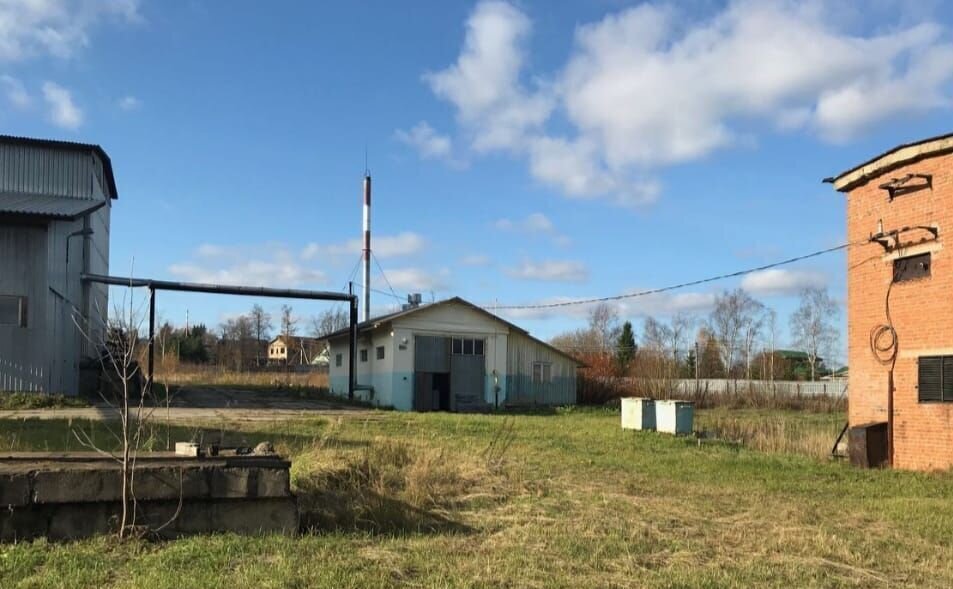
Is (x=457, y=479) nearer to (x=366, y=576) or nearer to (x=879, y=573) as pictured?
(x=366, y=576)

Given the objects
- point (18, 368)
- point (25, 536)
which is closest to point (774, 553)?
point (25, 536)

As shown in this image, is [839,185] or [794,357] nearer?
[839,185]

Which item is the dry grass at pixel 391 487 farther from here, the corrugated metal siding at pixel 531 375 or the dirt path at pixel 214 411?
the corrugated metal siding at pixel 531 375

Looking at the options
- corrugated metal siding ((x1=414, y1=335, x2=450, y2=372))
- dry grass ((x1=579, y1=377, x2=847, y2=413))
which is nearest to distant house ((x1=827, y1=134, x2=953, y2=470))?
corrugated metal siding ((x1=414, y1=335, x2=450, y2=372))

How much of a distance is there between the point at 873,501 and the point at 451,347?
26526mm

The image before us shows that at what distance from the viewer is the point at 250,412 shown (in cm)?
2423

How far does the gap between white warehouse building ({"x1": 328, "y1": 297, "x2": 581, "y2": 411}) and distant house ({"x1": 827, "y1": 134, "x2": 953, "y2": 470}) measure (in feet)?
70.1

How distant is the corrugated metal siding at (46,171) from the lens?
27781mm

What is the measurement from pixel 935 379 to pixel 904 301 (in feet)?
5.33

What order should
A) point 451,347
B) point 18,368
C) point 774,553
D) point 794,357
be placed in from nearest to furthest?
1. point 774,553
2. point 18,368
3. point 451,347
4. point 794,357

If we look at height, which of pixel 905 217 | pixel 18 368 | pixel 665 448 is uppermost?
pixel 905 217

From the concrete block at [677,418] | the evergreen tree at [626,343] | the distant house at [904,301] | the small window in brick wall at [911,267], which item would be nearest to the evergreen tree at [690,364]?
the evergreen tree at [626,343]

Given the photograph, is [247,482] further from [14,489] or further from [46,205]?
[46,205]

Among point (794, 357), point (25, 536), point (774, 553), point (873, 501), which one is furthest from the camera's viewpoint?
point (794, 357)
